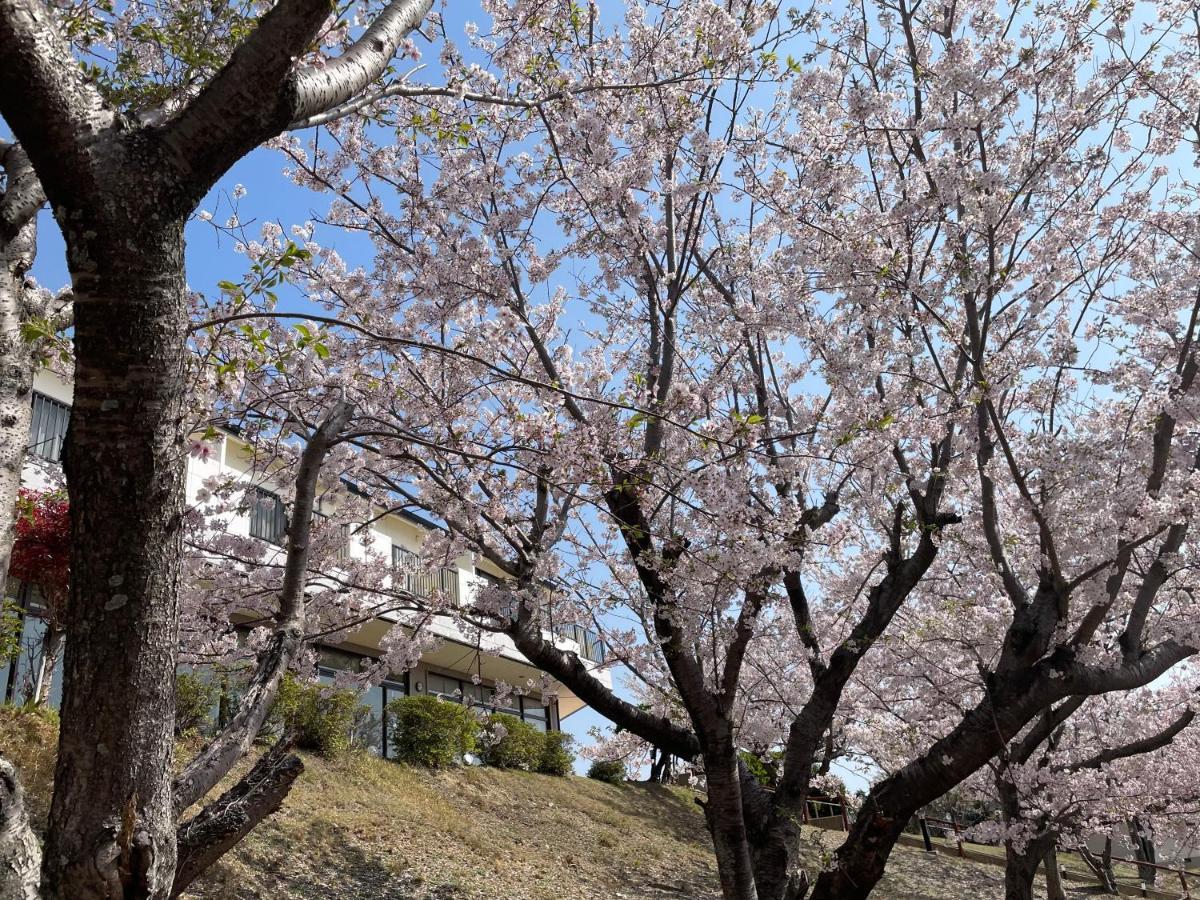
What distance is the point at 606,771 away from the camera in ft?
64.5

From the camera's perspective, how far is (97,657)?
2061 millimetres

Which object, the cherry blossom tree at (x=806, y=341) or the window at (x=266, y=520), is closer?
the cherry blossom tree at (x=806, y=341)

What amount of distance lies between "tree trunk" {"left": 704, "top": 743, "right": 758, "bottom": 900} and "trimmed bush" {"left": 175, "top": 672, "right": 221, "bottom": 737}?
7.12 metres

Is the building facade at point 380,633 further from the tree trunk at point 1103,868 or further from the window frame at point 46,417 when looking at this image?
the tree trunk at point 1103,868

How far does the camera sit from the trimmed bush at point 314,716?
1200 centimetres

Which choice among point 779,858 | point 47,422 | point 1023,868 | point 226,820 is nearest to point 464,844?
point 779,858

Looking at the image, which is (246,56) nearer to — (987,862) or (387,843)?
(387,843)

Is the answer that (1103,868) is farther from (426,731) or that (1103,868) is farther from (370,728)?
(370,728)

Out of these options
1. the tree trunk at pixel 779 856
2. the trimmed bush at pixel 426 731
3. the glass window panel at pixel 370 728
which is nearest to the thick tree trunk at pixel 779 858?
the tree trunk at pixel 779 856

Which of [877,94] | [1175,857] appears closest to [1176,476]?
[877,94]

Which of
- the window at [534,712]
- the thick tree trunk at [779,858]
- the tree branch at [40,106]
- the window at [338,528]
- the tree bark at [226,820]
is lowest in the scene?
the thick tree trunk at [779,858]

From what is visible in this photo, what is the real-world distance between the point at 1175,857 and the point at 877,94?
1948 cm

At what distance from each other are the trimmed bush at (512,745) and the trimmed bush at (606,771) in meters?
1.94

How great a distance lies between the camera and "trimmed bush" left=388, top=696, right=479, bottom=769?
14.7 metres
